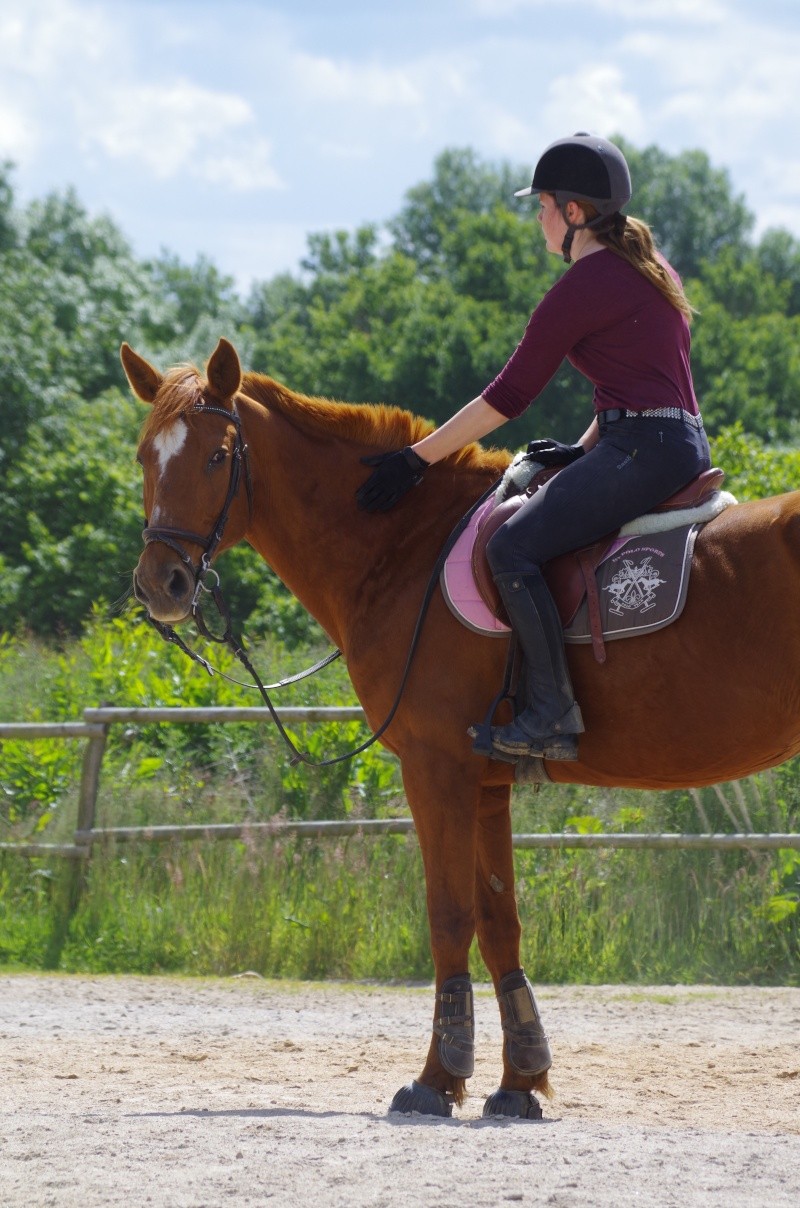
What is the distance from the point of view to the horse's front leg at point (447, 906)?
4672mm

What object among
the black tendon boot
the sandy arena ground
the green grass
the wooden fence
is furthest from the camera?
the wooden fence

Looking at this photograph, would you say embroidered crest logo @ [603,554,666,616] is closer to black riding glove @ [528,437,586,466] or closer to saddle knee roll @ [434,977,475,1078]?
black riding glove @ [528,437,586,466]

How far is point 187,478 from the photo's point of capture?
4.86m

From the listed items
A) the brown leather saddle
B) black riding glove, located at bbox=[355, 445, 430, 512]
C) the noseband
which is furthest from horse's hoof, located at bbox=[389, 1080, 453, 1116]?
black riding glove, located at bbox=[355, 445, 430, 512]

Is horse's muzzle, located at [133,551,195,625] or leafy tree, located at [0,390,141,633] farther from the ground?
leafy tree, located at [0,390,141,633]

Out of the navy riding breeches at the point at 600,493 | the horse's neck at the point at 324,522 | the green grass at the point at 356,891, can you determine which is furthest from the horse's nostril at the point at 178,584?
the green grass at the point at 356,891

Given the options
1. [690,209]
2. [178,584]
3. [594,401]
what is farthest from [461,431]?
[690,209]

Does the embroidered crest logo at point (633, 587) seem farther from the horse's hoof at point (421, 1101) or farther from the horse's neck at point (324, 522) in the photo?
the horse's hoof at point (421, 1101)

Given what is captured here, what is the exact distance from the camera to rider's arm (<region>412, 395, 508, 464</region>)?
4.75 m

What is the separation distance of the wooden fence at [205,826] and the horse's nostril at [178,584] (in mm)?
3752

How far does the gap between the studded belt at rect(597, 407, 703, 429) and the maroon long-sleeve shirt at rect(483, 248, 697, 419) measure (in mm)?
17

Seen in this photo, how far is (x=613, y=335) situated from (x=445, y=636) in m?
1.18

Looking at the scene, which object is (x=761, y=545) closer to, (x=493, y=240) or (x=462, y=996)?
(x=462, y=996)

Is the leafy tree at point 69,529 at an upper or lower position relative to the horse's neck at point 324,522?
upper
